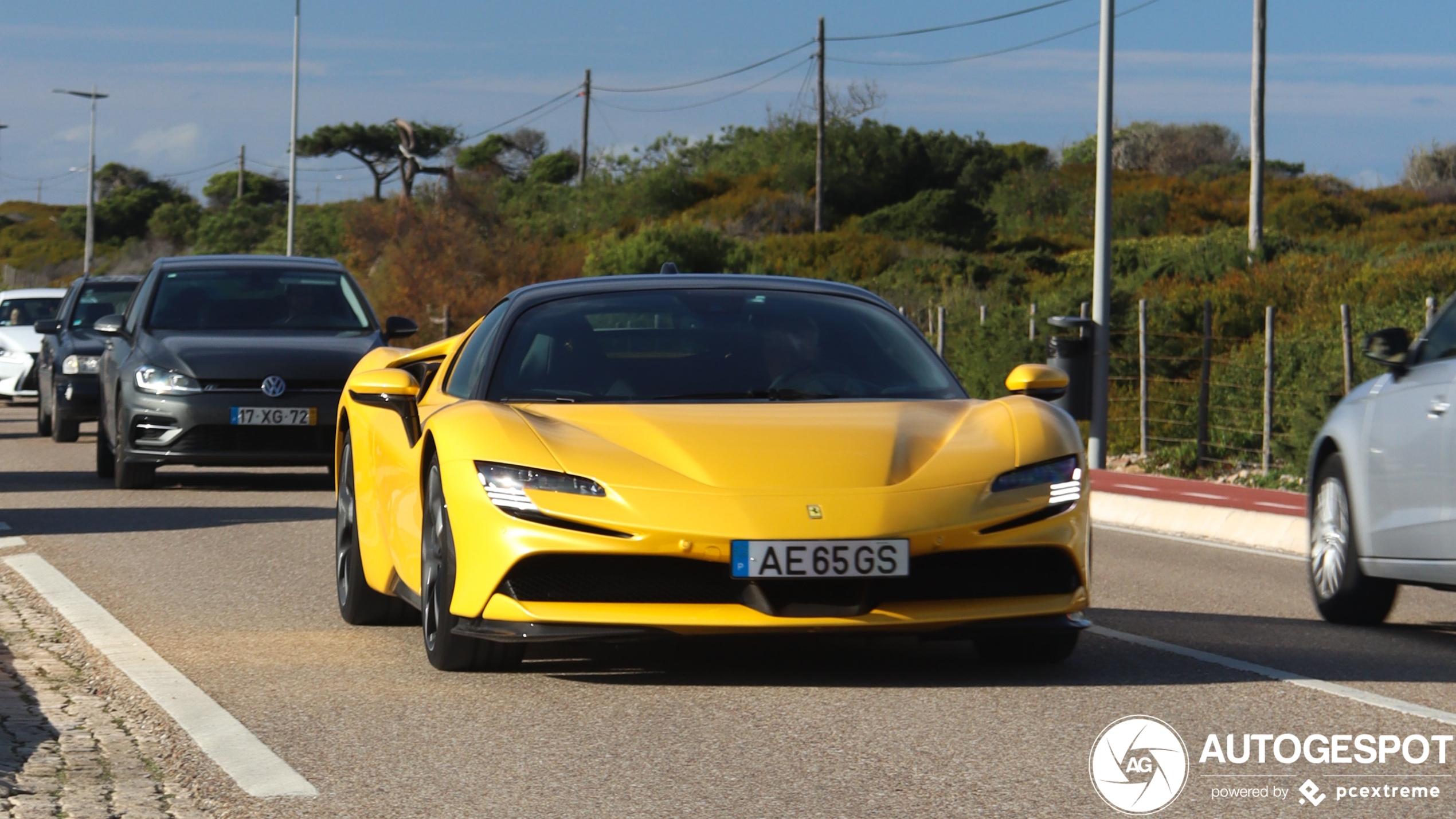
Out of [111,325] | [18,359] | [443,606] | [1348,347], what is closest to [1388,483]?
[443,606]

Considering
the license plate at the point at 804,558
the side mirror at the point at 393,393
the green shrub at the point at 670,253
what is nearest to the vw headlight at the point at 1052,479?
the license plate at the point at 804,558

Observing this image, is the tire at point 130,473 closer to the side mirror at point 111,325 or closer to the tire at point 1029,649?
the side mirror at point 111,325

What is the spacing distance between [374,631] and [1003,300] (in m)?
Answer: 27.7

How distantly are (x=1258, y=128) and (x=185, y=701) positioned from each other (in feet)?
114

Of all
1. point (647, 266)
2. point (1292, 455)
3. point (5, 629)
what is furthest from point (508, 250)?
point (5, 629)

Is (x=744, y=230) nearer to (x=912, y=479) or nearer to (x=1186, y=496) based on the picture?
(x=1186, y=496)

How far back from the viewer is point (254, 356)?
→ 579 inches

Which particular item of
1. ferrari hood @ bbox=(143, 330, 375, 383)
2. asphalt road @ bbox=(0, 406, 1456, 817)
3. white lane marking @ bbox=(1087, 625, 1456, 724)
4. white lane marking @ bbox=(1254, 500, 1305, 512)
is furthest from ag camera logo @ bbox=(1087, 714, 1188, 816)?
ferrari hood @ bbox=(143, 330, 375, 383)

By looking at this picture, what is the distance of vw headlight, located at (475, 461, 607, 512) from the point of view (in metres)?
6.23

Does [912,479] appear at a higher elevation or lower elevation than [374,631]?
higher

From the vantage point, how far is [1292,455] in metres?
18.7

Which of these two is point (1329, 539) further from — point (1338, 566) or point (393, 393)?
point (393, 393)

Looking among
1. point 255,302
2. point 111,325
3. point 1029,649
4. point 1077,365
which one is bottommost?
point 1029,649

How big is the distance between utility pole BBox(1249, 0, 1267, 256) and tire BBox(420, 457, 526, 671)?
32.6 m
